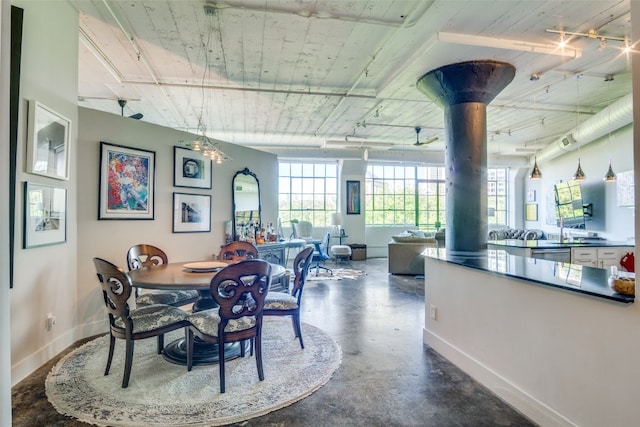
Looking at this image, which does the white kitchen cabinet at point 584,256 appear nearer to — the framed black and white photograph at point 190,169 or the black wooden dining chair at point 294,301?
the black wooden dining chair at point 294,301

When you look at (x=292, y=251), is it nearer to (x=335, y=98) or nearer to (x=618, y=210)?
(x=335, y=98)

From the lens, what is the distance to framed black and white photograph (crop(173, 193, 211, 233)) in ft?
13.5

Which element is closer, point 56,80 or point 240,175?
point 56,80

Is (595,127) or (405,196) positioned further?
(405,196)

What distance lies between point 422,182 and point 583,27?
7.63m

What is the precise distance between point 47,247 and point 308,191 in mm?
7396

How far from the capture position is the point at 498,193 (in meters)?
10.9

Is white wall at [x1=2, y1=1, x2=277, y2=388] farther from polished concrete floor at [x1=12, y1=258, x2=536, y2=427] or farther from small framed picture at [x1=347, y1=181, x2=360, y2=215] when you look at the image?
small framed picture at [x1=347, y1=181, x2=360, y2=215]

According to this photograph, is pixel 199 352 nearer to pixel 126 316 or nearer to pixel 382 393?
pixel 126 316

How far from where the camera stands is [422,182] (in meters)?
10.5

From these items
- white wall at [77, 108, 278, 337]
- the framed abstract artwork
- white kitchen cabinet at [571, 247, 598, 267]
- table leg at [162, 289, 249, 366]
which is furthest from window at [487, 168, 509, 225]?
the framed abstract artwork

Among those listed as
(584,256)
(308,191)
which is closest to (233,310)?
(584,256)

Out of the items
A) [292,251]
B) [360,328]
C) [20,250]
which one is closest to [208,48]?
[20,250]

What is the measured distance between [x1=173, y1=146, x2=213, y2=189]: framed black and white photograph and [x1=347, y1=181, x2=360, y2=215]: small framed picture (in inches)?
217
